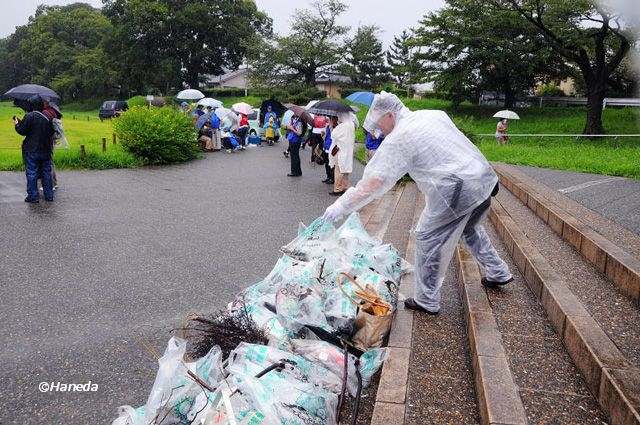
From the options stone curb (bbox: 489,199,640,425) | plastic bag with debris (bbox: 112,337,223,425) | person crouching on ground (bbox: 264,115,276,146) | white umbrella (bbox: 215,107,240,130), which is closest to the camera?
stone curb (bbox: 489,199,640,425)

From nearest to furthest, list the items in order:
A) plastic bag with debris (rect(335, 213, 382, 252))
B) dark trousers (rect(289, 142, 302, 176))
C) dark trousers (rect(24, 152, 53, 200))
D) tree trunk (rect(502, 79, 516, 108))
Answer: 1. plastic bag with debris (rect(335, 213, 382, 252))
2. dark trousers (rect(24, 152, 53, 200))
3. dark trousers (rect(289, 142, 302, 176))
4. tree trunk (rect(502, 79, 516, 108))

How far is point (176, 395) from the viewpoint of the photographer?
2.36m

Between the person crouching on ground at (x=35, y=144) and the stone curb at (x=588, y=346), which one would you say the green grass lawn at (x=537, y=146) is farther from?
the person crouching on ground at (x=35, y=144)

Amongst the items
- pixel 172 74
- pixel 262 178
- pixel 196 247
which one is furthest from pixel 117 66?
pixel 196 247

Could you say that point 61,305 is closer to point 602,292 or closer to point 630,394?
point 630,394

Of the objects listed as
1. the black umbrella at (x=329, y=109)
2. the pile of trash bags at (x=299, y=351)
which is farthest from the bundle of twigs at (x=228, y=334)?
the black umbrella at (x=329, y=109)

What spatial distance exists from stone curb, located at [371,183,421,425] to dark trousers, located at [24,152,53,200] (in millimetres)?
6890

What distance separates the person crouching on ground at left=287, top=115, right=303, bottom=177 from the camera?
1106cm

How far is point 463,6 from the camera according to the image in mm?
25141

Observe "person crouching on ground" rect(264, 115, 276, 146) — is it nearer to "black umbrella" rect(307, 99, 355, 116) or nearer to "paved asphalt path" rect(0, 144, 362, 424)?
"paved asphalt path" rect(0, 144, 362, 424)

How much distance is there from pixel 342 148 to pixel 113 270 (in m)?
4.91

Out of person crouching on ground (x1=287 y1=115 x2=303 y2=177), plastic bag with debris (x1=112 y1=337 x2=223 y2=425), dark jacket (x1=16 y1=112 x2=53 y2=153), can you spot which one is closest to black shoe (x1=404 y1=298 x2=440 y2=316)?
plastic bag with debris (x1=112 y1=337 x2=223 y2=425)

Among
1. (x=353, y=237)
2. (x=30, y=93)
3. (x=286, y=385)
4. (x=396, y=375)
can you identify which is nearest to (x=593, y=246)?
(x=353, y=237)

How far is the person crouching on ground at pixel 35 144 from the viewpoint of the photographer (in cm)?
775
